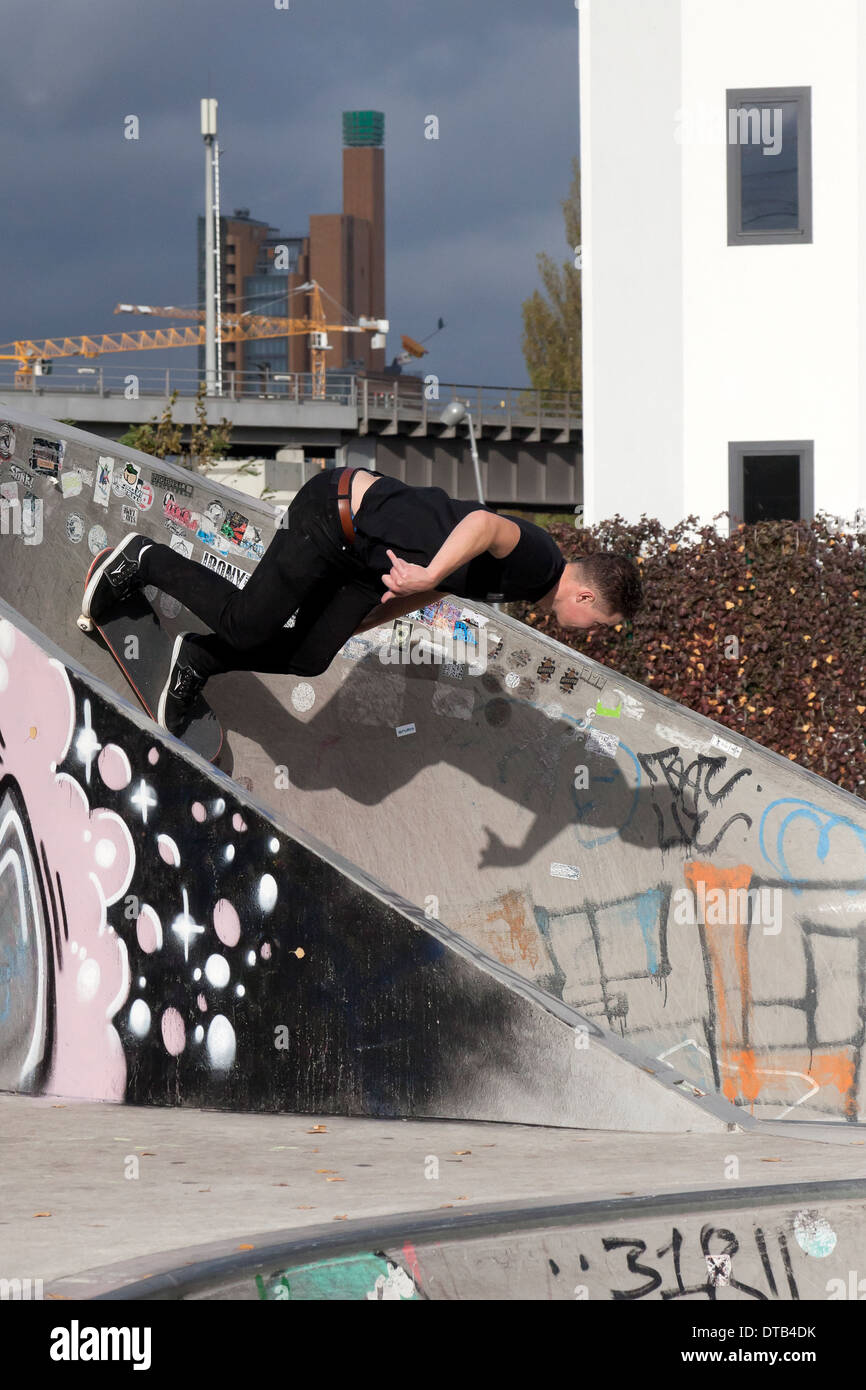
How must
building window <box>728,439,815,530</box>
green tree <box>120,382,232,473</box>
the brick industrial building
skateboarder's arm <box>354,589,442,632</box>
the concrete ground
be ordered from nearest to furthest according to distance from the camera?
the concrete ground, skateboarder's arm <box>354,589,442,632</box>, building window <box>728,439,815,530</box>, green tree <box>120,382,232,473</box>, the brick industrial building

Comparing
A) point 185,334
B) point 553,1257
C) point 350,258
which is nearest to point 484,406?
point 553,1257

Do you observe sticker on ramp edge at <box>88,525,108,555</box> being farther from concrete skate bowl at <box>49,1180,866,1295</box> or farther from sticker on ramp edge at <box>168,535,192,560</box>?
concrete skate bowl at <box>49,1180,866,1295</box>

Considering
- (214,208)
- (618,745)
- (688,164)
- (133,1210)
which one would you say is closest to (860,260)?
(688,164)

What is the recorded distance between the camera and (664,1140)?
14.9 ft

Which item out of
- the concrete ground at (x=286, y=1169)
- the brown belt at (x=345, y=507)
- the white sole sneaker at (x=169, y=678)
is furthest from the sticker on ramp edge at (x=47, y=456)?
the concrete ground at (x=286, y=1169)

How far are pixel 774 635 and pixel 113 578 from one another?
5.59 metres

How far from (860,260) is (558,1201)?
13.0m

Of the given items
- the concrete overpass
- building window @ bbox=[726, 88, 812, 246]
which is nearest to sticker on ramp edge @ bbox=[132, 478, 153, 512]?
building window @ bbox=[726, 88, 812, 246]

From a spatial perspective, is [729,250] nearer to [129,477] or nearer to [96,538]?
[129,477]

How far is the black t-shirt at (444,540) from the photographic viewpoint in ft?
18.8

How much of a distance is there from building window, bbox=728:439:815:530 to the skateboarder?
362 inches

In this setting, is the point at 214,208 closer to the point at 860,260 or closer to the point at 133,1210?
the point at 860,260

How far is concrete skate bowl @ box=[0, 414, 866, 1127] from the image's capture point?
267 inches

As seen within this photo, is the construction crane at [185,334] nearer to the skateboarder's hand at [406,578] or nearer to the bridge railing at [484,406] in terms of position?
the bridge railing at [484,406]
